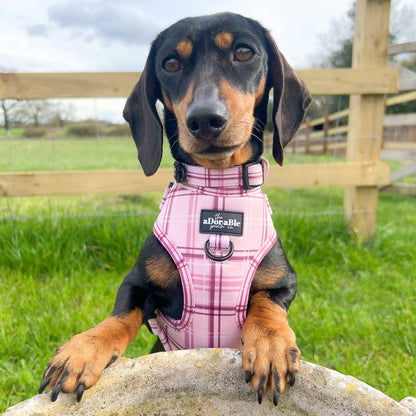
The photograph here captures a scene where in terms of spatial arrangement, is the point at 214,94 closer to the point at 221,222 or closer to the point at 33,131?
the point at 221,222

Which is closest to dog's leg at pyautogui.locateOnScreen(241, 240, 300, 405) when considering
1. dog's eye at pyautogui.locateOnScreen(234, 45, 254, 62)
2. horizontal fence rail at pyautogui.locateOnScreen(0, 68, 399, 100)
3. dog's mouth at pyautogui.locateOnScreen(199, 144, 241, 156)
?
dog's mouth at pyautogui.locateOnScreen(199, 144, 241, 156)

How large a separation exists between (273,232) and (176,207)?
1.37ft

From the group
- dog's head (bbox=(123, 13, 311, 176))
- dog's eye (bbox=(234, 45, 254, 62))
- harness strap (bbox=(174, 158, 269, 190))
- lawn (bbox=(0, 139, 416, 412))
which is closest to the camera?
dog's head (bbox=(123, 13, 311, 176))

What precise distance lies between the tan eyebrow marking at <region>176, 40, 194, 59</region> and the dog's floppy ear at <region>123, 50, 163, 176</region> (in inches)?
8.9

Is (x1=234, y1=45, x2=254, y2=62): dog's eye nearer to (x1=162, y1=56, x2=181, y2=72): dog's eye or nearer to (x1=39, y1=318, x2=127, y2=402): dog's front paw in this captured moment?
(x1=162, y1=56, x2=181, y2=72): dog's eye

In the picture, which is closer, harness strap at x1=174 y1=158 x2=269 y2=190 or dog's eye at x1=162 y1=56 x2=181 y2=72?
harness strap at x1=174 y1=158 x2=269 y2=190

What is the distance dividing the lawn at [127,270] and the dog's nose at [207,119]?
1.55 meters

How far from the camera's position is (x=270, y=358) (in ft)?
4.49

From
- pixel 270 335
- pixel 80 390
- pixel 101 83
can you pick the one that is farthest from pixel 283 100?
pixel 101 83

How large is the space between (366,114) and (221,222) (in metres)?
3.02

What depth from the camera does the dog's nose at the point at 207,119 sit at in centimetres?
153

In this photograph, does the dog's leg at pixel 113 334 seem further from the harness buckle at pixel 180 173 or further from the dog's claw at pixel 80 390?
the harness buckle at pixel 180 173

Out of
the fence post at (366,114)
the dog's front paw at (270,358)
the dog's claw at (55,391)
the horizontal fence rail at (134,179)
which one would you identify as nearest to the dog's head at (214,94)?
the dog's front paw at (270,358)

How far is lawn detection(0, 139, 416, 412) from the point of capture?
247 cm
